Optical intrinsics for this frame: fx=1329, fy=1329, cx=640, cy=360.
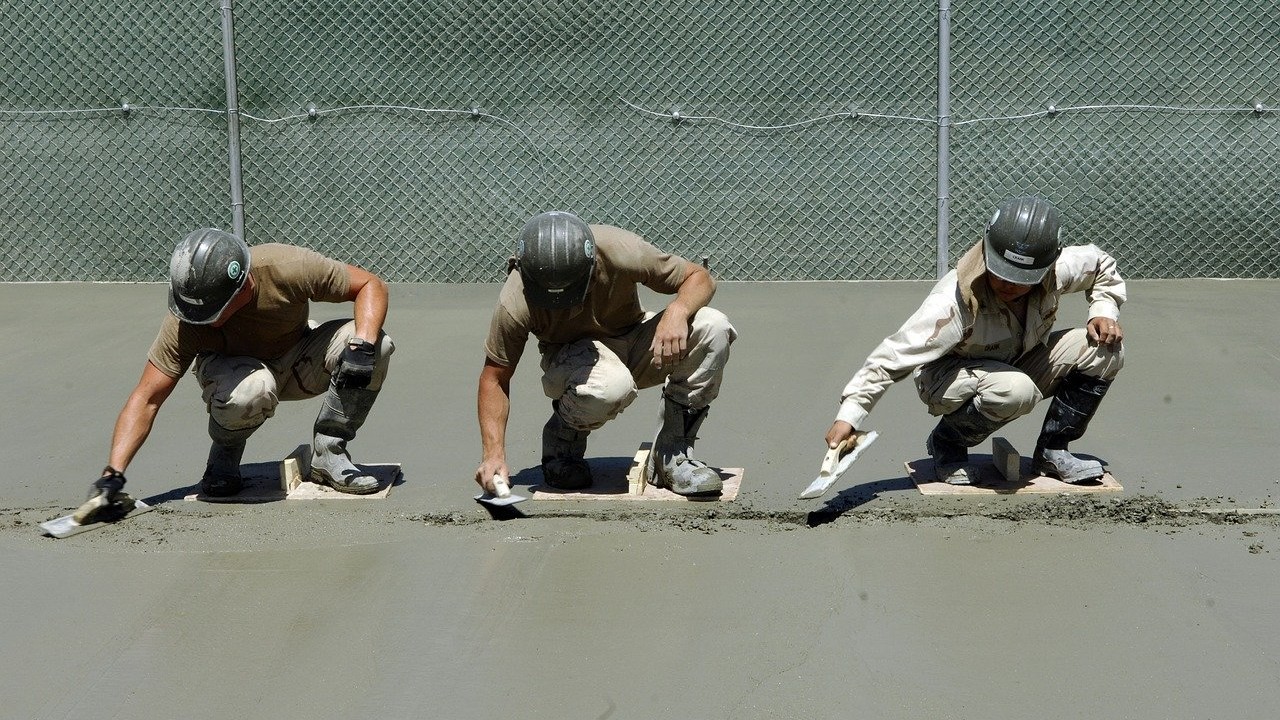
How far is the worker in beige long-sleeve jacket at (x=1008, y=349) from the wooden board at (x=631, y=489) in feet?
1.99

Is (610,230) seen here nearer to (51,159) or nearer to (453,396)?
(453,396)

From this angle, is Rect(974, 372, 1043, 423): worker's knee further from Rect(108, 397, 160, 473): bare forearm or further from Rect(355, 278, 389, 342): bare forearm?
Rect(108, 397, 160, 473): bare forearm

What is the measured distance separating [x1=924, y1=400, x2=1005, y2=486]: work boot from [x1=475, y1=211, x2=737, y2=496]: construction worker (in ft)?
2.60

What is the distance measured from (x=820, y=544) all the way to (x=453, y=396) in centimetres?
254

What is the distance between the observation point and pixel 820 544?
3980 mm

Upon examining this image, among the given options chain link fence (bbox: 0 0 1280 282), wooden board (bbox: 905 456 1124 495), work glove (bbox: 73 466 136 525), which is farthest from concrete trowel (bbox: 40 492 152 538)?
chain link fence (bbox: 0 0 1280 282)

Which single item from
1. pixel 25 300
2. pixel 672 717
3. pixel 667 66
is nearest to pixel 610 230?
pixel 672 717

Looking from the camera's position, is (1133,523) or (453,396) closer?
(1133,523)

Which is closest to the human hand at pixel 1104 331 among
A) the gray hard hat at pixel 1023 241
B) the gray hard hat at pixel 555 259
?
the gray hard hat at pixel 1023 241

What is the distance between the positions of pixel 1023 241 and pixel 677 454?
1360mm

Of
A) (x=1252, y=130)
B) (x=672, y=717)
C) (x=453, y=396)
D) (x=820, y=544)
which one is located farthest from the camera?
(x=1252, y=130)

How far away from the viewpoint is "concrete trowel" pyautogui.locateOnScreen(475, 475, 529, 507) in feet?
14.2

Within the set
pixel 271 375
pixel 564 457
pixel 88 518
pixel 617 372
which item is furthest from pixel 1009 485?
pixel 88 518

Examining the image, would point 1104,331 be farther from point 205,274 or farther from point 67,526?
point 67,526
